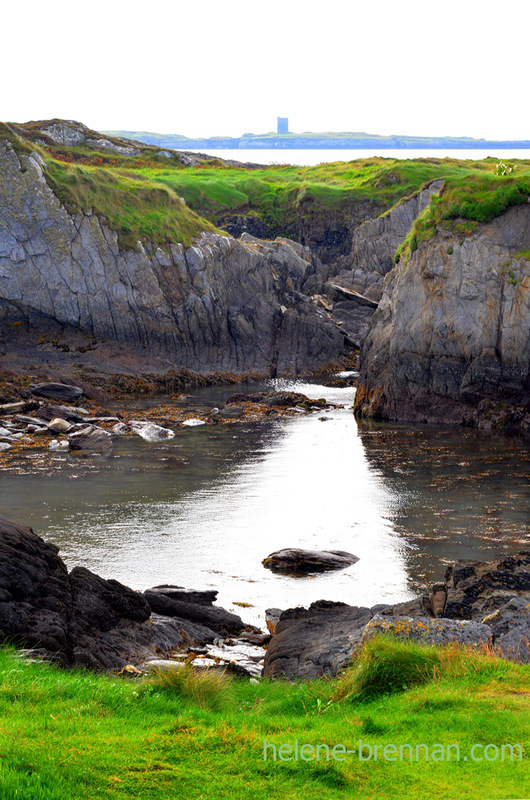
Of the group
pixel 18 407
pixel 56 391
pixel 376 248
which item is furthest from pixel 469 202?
pixel 376 248

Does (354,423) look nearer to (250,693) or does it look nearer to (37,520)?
(37,520)

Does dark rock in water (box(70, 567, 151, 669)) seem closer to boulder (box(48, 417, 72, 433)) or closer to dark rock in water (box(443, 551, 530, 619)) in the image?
dark rock in water (box(443, 551, 530, 619))

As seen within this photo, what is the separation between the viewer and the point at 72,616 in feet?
40.3

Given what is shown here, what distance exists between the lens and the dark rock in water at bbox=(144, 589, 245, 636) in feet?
51.5

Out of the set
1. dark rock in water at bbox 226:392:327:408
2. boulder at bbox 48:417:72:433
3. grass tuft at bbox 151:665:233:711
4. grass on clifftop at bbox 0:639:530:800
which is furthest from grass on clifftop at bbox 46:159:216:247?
grass on clifftop at bbox 0:639:530:800

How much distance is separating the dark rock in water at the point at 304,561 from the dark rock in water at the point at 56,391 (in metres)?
27.0

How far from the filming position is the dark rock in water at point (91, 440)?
3475 cm

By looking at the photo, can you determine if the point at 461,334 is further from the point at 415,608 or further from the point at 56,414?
the point at 415,608

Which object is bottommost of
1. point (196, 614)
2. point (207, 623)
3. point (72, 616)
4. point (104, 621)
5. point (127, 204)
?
point (207, 623)

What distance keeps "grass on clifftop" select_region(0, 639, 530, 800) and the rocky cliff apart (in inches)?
1263

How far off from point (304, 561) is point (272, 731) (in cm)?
1329

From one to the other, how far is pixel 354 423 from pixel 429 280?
353 inches

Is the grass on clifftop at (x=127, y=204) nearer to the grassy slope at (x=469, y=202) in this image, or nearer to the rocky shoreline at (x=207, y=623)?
the grassy slope at (x=469, y=202)

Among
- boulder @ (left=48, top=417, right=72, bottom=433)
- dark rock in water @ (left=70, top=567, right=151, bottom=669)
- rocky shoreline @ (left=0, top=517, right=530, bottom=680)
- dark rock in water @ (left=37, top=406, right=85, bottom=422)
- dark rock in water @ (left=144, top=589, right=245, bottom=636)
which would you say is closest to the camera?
rocky shoreline @ (left=0, top=517, right=530, bottom=680)
